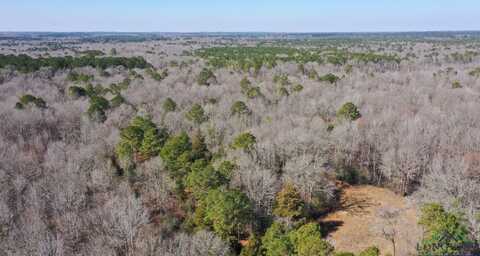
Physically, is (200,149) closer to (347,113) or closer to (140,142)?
(140,142)

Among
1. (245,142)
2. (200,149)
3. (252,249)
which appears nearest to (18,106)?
(200,149)

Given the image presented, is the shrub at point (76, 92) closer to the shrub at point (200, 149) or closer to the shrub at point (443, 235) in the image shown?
the shrub at point (200, 149)

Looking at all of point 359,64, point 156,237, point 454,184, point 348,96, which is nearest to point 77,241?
point 156,237

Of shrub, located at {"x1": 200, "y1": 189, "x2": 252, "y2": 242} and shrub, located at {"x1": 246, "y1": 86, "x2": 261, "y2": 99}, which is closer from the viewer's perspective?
shrub, located at {"x1": 200, "y1": 189, "x2": 252, "y2": 242}

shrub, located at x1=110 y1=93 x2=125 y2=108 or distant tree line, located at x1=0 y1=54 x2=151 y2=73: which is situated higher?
distant tree line, located at x1=0 y1=54 x2=151 y2=73

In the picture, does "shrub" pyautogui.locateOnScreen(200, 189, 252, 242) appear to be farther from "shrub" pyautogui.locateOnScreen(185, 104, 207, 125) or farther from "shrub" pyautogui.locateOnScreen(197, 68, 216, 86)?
"shrub" pyautogui.locateOnScreen(197, 68, 216, 86)

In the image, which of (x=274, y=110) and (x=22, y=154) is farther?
(x=274, y=110)

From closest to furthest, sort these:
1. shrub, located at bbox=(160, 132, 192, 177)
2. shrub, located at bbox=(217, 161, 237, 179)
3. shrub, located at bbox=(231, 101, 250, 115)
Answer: shrub, located at bbox=(217, 161, 237, 179)
shrub, located at bbox=(160, 132, 192, 177)
shrub, located at bbox=(231, 101, 250, 115)

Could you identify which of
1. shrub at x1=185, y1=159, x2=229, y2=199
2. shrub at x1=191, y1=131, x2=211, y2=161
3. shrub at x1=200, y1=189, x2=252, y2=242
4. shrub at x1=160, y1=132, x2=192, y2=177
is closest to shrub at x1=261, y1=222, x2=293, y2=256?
shrub at x1=200, y1=189, x2=252, y2=242

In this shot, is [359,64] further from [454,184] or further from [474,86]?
[454,184]
